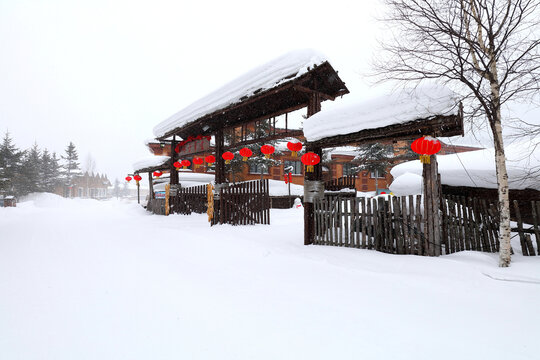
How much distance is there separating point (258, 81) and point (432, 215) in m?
5.74

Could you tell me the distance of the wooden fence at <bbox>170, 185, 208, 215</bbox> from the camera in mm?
14073

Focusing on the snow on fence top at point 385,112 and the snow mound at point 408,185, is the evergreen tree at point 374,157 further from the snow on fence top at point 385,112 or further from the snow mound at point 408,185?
the snow on fence top at point 385,112

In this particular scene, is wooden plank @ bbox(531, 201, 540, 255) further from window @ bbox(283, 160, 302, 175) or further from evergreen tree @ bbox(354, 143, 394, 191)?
window @ bbox(283, 160, 302, 175)

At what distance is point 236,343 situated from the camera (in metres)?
2.39

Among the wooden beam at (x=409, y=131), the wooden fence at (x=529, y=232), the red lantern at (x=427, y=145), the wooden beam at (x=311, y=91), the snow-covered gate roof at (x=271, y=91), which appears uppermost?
the snow-covered gate roof at (x=271, y=91)

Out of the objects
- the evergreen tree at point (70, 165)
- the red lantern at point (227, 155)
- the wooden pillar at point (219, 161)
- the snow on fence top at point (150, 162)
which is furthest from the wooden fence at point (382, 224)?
the evergreen tree at point (70, 165)

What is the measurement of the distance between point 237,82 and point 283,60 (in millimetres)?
2103

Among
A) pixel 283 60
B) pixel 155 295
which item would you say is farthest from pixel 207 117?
A: pixel 155 295

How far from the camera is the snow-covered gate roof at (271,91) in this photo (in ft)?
22.5

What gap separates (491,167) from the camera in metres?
6.53

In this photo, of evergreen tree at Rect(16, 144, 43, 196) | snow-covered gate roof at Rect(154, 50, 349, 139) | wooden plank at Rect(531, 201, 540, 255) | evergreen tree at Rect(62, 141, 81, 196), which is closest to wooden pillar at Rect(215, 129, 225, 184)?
snow-covered gate roof at Rect(154, 50, 349, 139)

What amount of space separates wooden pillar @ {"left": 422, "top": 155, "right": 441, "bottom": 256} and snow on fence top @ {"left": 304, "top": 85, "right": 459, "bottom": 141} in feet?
2.89

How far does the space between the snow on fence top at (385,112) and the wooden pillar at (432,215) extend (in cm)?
88

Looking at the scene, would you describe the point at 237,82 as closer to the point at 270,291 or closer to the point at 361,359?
the point at 270,291
